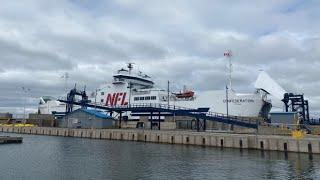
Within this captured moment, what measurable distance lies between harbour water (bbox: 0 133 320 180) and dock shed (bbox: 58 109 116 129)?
3222 centimetres

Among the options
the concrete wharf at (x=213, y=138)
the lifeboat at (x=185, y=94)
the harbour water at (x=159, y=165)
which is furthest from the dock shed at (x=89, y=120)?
the harbour water at (x=159, y=165)

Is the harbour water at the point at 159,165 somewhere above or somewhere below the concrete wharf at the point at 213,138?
below

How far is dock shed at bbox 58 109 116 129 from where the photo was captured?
7775cm

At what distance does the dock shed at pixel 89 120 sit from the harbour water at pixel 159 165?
32218 millimetres

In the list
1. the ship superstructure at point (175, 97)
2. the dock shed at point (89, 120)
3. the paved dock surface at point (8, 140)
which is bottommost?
the paved dock surface at point (8, 140)

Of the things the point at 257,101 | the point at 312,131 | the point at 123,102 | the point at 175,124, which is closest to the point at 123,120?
the point at 123,102

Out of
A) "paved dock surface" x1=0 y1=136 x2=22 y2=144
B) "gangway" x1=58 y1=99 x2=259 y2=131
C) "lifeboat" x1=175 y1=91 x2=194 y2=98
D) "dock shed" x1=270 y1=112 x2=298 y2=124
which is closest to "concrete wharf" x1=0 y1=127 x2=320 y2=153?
"gangway" x1=58 y1=99 x2=259 y2=131

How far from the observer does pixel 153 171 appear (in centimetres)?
3112

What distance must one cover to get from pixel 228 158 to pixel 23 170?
69.3 ft

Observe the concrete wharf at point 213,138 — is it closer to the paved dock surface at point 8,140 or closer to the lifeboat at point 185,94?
the paved dock surface at point 8,140

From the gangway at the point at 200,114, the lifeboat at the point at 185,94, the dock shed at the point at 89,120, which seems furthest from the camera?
the dock shed at the point at 89,120

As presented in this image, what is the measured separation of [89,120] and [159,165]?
47889mm

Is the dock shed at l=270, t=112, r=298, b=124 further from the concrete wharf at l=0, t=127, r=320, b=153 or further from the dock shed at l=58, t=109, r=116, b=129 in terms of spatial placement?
the dock shed at l=58, t=109, r=116, b=129

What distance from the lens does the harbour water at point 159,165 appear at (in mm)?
29266
